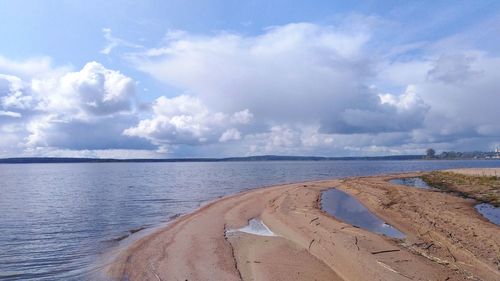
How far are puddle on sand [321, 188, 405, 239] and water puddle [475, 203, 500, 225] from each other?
6.97 metres

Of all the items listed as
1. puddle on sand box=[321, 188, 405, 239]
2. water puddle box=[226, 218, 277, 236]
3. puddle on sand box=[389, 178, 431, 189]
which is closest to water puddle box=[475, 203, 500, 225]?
puddle on sand box=[321, 188, 405, 239]

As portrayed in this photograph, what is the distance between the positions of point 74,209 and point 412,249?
87.0 feet

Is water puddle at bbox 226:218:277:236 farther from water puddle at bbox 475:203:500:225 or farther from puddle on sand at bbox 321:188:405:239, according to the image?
water puddle at bbox 475:203:500:225

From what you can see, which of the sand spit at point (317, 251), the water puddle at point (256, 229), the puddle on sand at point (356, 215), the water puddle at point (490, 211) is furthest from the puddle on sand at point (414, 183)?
the water puddle at point (256, 229)

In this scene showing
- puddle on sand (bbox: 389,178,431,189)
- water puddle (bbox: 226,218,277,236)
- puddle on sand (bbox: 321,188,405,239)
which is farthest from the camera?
puddle on sand (bbox: 389,178,431,189)

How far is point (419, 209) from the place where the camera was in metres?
25.9

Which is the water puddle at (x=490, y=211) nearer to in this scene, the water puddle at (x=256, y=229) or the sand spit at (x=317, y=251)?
the sand spit at (x=317, y=251)

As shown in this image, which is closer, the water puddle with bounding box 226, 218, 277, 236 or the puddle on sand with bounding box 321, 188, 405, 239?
the puddle on sand with bounding box 321, 188, 405, 239

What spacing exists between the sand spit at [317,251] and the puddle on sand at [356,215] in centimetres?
73

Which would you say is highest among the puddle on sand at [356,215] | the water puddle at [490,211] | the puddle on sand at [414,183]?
the puddle on sand at [414,183]

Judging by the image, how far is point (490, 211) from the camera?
2764 cm

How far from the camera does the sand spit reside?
12805mm

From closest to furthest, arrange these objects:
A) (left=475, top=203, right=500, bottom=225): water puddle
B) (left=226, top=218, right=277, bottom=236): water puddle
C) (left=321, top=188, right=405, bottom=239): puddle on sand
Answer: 1. (left=321, top=188, right=405, bottom=239): puddle on sand
2. (left=226, top=218, right=277, bottom=236): water puddle
3. (left=475, top=203, right=500, bottom=225): water puddle

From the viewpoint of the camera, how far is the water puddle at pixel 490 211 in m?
24.0
